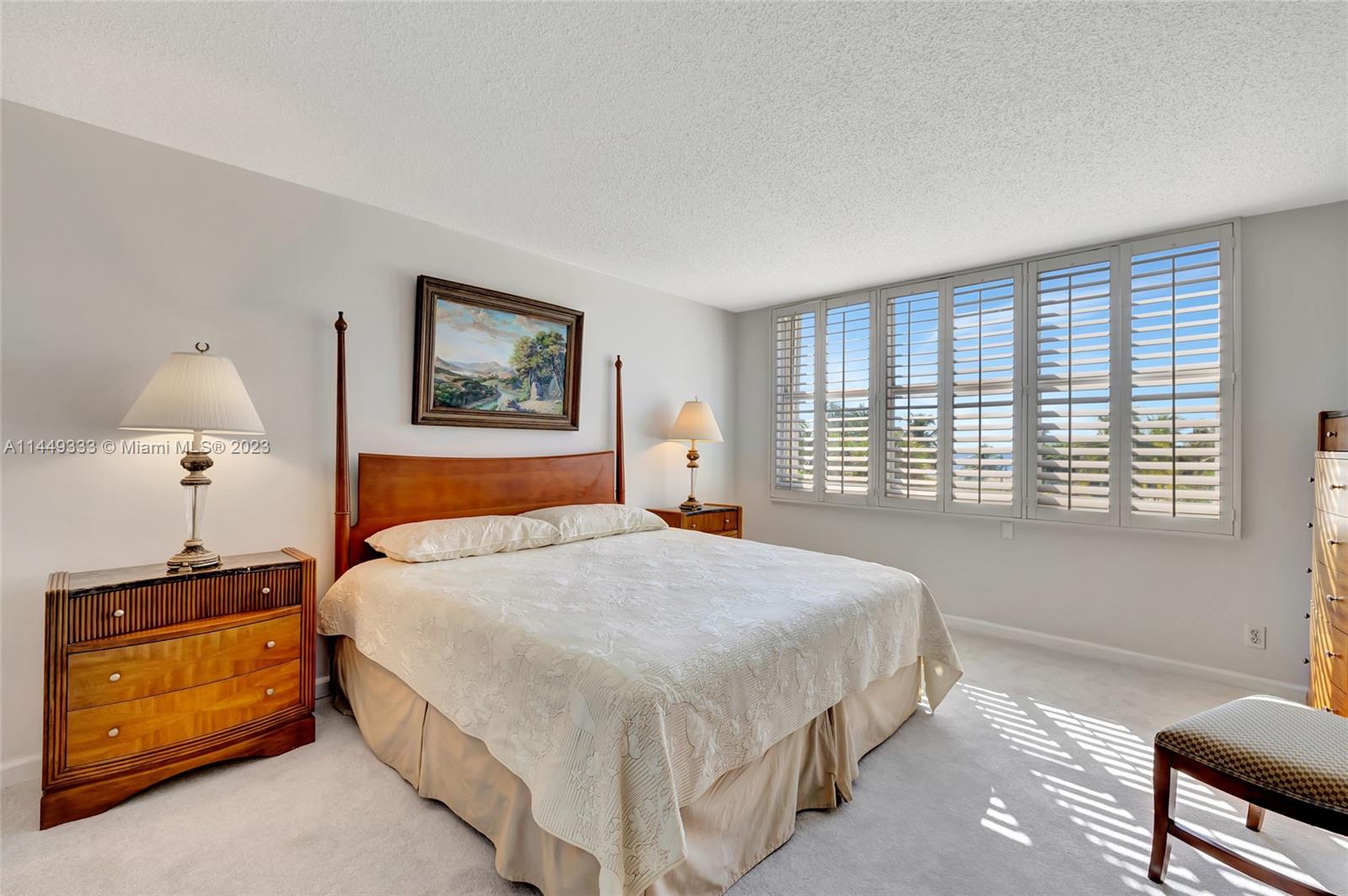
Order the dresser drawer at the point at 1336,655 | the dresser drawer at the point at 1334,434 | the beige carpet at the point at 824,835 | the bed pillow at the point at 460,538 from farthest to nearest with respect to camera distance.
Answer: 1. the bed pillow at the point at 460,538
2. the dresser drawer at the point at 1334,434
3. the dresser drawer at the point at 1336,655
4. the beige carpet at the point at 824,835

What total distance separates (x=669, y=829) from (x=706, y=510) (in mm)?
3098

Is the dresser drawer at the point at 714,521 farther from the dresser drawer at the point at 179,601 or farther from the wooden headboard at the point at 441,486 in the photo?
the dresser drawer at the point at 179,601

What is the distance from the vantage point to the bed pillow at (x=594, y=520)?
127 inches

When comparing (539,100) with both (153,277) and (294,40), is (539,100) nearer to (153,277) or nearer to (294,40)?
(294,40)

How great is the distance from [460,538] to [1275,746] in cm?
286

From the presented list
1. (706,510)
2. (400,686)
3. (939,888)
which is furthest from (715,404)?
(939,888)

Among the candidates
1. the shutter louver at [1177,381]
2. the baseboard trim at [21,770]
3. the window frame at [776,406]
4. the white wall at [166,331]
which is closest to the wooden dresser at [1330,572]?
the shutter louver at [1177,381]

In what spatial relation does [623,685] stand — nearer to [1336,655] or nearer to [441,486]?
[441,486]

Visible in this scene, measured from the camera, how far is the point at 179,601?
2.10 m

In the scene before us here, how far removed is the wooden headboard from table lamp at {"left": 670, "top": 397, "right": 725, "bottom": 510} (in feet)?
1.72

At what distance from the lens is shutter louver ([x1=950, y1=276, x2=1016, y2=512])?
3711 millimetres

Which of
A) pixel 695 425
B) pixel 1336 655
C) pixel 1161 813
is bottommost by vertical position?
→ pixel 1161 813

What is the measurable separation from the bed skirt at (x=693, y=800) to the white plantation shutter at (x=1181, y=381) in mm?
2012

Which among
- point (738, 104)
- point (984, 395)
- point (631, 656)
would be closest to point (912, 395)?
point (984, 395)
